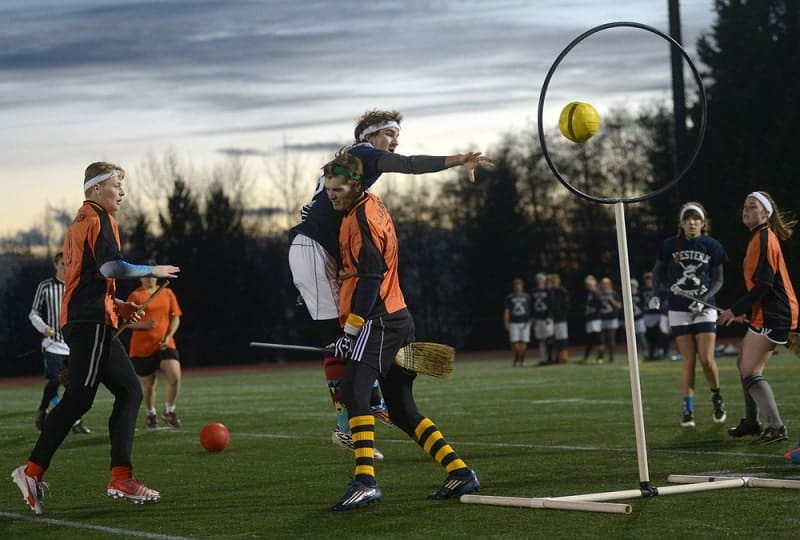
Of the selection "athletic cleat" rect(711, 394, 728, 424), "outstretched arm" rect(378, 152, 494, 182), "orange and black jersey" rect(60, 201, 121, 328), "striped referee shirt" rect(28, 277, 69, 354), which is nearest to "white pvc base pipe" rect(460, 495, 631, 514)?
"outstretched arm" rect(378, 152, 494, 182)

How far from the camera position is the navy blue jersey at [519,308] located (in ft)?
108

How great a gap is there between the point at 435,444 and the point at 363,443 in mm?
460

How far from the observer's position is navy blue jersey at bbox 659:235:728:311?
530 inches

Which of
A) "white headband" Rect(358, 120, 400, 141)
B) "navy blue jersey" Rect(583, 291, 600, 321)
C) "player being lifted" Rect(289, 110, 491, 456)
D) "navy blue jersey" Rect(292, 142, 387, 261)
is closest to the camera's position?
"player being lifted" Rect(289, 110, 491, 456)

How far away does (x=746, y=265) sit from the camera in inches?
445

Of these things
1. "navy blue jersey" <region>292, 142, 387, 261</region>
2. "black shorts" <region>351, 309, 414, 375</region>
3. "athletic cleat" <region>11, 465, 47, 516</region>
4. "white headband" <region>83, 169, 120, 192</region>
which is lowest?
"athletic cleat" <region>11, 465, 47, 516</region>

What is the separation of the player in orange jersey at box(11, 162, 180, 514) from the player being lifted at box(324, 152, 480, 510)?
1.14m

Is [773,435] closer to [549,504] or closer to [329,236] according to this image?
[549,504]

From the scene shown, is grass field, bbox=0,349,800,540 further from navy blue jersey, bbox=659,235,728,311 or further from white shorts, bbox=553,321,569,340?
white shorts, bbox=553,321,569,340

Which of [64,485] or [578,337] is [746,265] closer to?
[64,485]

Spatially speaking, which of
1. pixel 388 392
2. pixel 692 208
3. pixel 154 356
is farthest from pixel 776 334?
pixel 154 356

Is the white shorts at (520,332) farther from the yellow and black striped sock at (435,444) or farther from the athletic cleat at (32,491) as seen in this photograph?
the athletic cleat at (32,491)

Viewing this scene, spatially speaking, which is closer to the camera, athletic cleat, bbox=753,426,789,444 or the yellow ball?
the yellow ball

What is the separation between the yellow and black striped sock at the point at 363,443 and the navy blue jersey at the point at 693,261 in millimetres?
5941
